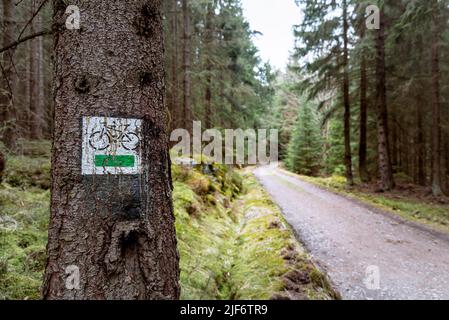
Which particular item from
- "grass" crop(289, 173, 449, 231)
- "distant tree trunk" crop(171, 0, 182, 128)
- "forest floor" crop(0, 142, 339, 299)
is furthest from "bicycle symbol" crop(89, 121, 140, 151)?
"distant tree trunk" crop(171, 0, 182, 128)

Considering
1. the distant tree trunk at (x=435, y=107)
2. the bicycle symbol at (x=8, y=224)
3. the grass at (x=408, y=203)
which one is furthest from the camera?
the distant tree trunk at (x=435, y=107)

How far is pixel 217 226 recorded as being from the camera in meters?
6.16

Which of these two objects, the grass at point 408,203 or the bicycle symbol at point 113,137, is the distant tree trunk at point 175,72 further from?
the bicycle symbol at point 113,137

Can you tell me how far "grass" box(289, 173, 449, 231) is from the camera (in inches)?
339

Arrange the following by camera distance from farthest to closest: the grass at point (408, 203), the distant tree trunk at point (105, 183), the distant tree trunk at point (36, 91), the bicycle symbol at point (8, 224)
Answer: the distant tree trunk at point (36, 91) → the grass at point (408, 203) → the bicycle symbol at point (8, 224) → the distant tree trunk at point (105, 183)

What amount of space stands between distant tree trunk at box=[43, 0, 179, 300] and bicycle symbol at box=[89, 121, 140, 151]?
0.17 feet

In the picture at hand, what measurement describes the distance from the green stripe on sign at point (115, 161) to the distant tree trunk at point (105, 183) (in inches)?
2.2

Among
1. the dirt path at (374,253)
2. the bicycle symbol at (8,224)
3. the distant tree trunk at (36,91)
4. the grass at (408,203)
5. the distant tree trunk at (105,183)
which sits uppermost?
the distant tree trunk at (36,91)

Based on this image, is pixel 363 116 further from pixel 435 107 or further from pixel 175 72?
pixel 175 72

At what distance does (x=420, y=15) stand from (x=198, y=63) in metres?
9.76

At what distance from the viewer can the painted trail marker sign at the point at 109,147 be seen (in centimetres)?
156

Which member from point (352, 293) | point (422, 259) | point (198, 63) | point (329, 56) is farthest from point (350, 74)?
point (352, 293)

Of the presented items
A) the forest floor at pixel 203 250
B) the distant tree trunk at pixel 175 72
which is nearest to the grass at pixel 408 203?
the forest floor at pixel 203 250

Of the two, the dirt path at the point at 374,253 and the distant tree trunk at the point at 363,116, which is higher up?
the distant tree trunk at the point at 363,116
